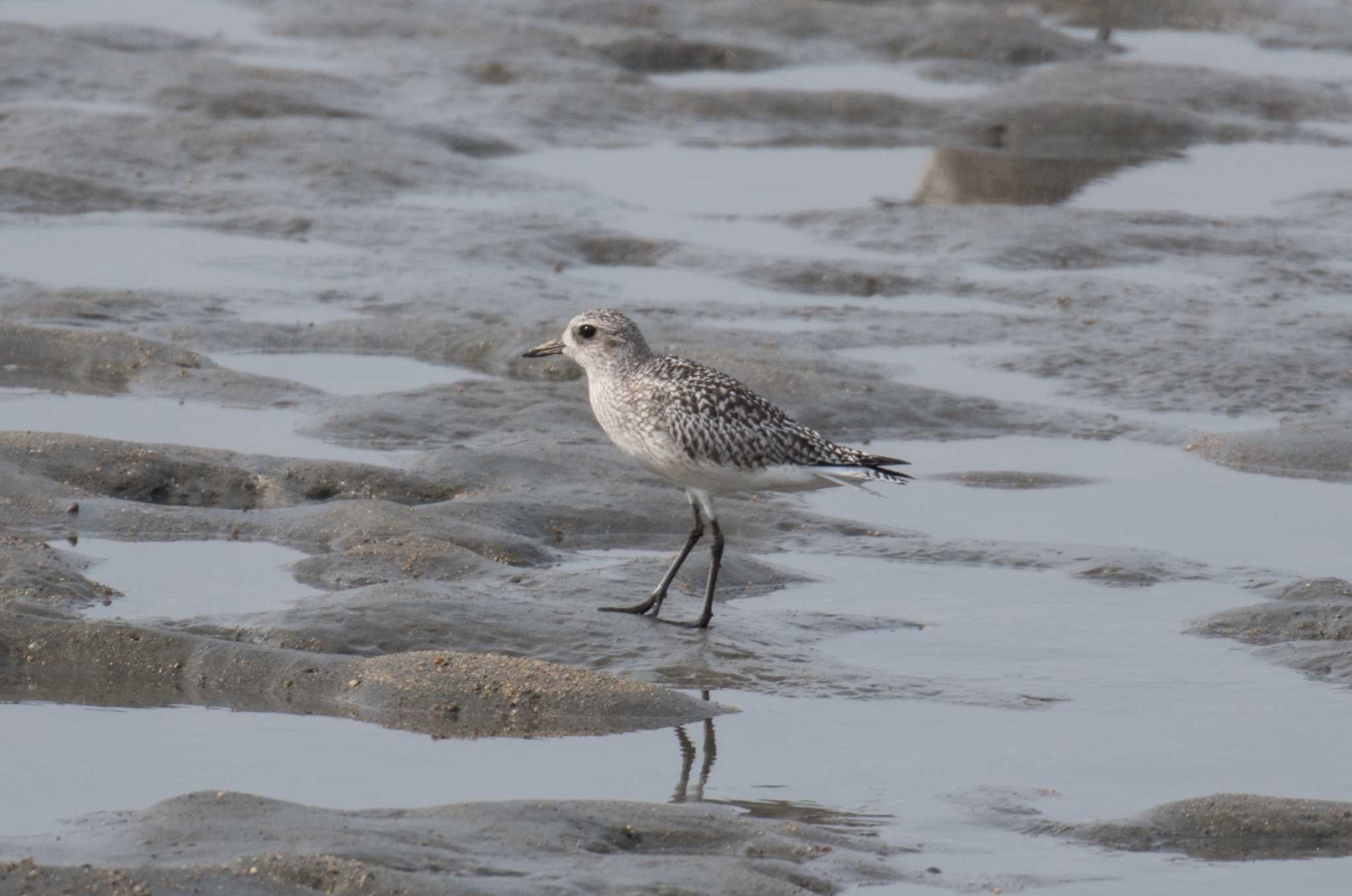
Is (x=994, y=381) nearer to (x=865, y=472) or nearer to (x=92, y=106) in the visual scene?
(x=865, y=472)

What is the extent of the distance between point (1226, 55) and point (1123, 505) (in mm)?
19497

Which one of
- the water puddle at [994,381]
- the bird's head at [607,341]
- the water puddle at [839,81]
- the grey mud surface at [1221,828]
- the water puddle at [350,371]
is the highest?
the water puddle at [839,81]

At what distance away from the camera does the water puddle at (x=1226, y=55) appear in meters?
27.8

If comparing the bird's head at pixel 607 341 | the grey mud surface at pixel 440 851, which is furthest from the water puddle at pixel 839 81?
the grey mud surface at pixel 440 851

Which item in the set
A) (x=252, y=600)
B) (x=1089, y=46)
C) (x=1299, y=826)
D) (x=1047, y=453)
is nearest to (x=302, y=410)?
(x=252, y=600)

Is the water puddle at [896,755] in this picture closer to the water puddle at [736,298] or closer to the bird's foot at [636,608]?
the bird's foot at [636,608]

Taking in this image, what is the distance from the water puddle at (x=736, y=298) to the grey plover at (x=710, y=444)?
17.9 ft

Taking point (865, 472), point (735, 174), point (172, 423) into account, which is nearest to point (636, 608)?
point (865, 472)

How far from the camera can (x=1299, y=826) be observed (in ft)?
22.9

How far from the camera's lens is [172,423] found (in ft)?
39.3

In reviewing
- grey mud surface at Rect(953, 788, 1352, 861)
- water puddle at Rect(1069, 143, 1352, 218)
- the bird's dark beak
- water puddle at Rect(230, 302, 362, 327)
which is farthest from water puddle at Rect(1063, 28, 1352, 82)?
grey mud surface at Rect(953, 788, 1352, 861)

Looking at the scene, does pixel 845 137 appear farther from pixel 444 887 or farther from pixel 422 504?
pixel 444 887

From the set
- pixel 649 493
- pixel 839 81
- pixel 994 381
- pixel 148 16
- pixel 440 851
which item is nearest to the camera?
pixel 440 851

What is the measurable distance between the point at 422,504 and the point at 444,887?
4.77m
